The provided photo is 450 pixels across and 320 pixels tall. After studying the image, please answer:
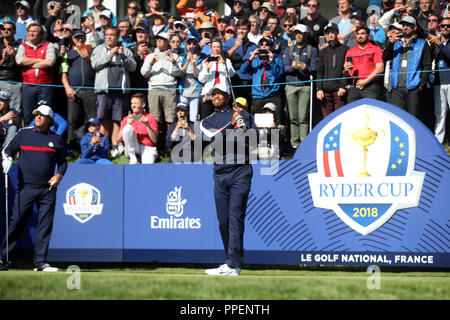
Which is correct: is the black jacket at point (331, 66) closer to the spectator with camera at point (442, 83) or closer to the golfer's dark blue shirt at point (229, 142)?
the spectator with camera at point (442, 83)

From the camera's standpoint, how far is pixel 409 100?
36.2 ft

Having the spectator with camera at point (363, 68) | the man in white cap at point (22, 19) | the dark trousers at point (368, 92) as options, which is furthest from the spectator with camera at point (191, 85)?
the man in white cap at point (22, 19)

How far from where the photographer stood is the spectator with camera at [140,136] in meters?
11.5

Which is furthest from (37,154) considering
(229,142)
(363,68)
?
(363,68)

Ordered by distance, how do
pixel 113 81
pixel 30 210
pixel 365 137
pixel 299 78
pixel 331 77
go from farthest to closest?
pixel 113 81 → pixel 299 78 → pixel 331 77 → pixel 30 210 → pixel 365 137

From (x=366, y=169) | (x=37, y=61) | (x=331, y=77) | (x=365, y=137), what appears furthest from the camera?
(x=37, y=61)

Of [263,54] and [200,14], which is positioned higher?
[200,14]

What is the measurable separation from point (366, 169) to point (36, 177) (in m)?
4.62

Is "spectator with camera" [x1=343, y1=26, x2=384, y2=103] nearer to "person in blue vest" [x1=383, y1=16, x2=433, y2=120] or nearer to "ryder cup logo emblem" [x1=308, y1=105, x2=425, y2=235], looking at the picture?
"person in blue vest" [x1=383, y1=16, x2=433, y2=120]

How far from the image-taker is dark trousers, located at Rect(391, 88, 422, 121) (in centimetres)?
1100

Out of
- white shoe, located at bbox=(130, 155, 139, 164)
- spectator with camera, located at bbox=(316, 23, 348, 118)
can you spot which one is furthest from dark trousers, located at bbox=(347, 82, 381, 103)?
white shoe, located at bbox=(130, 155, 139, 164)

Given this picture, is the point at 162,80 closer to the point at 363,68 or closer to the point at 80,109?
the point at 80,109

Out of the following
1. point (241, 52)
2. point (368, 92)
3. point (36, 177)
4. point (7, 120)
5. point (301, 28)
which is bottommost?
point (36, 177)

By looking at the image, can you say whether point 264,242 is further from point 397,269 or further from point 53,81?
point 53,81
